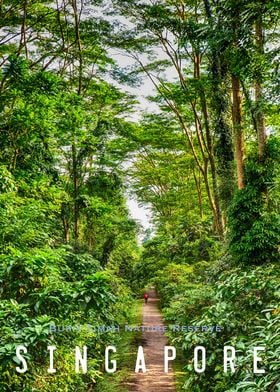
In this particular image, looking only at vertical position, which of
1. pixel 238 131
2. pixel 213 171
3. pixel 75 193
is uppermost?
pixel 238 131

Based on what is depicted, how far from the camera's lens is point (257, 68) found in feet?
20.9

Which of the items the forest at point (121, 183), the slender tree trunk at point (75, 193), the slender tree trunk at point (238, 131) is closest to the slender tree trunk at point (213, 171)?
the forest at point (121, 183)

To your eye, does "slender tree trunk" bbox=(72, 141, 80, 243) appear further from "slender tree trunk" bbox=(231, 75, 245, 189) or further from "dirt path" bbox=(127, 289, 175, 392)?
"slender tree trunk" bbox=(231, 75, 245, 189)

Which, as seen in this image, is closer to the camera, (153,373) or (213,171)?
(153,373)

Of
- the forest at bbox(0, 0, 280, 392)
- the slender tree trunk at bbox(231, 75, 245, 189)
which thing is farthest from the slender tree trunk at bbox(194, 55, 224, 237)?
the slender tree trunk at bbox(231, 75, 245, 189)

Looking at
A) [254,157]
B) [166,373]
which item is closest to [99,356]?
[166,373]

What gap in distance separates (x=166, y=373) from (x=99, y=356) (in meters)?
1.86

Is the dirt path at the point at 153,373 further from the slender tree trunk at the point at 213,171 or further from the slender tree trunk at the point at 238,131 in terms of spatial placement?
the slender tree trunk at the point at 238,131

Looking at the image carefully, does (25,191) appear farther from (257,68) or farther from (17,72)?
(257,68)

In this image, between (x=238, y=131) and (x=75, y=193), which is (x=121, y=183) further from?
(x=238, y=131)

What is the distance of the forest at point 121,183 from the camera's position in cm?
398

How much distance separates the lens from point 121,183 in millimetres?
13789

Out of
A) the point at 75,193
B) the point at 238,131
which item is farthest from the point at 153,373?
the point at 238,131

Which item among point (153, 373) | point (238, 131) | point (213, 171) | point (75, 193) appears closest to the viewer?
point (238, 131)
